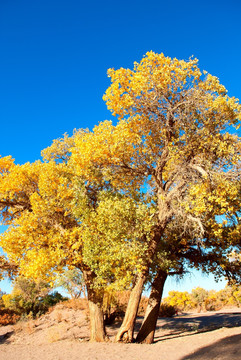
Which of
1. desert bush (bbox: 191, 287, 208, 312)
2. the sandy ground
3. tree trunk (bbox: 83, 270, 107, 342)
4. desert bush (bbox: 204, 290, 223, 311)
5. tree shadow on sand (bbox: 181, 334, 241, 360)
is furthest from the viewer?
desert bush (bbox: 191, 287, 208, 312)

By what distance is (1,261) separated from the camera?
14039 millimetres

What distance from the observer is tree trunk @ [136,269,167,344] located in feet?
39.3

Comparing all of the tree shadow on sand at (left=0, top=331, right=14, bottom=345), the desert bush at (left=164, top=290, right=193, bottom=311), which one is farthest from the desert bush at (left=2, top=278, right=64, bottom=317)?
the desert bush at (left=164, top=290, right=193, bottom=311)

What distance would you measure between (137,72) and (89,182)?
5.84 meters

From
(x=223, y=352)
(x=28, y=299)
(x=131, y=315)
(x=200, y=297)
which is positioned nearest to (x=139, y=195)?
(x=131, y=315)

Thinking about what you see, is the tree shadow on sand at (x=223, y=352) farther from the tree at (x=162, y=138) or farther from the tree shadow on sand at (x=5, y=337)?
the tree shadow on sand at (x=5, y=337)

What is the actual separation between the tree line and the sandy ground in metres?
1.34

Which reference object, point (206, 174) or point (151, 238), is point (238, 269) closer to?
point (151, 238)

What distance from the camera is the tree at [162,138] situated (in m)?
11.5

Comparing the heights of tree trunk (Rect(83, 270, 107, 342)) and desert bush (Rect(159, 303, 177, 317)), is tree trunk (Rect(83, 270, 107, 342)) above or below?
above

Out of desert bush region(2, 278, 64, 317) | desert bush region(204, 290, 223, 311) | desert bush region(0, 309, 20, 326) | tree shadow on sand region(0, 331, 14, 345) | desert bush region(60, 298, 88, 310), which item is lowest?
desert bush region(204, 290, 223, 311)

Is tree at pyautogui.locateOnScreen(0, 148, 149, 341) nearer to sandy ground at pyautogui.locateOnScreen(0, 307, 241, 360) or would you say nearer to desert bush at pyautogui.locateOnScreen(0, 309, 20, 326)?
sandy ground at pyautogui.locateOnScreen(0, 307, 241, 360)

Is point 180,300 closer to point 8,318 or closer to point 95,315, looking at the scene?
point 8,318

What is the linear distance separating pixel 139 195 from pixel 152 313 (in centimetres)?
549
